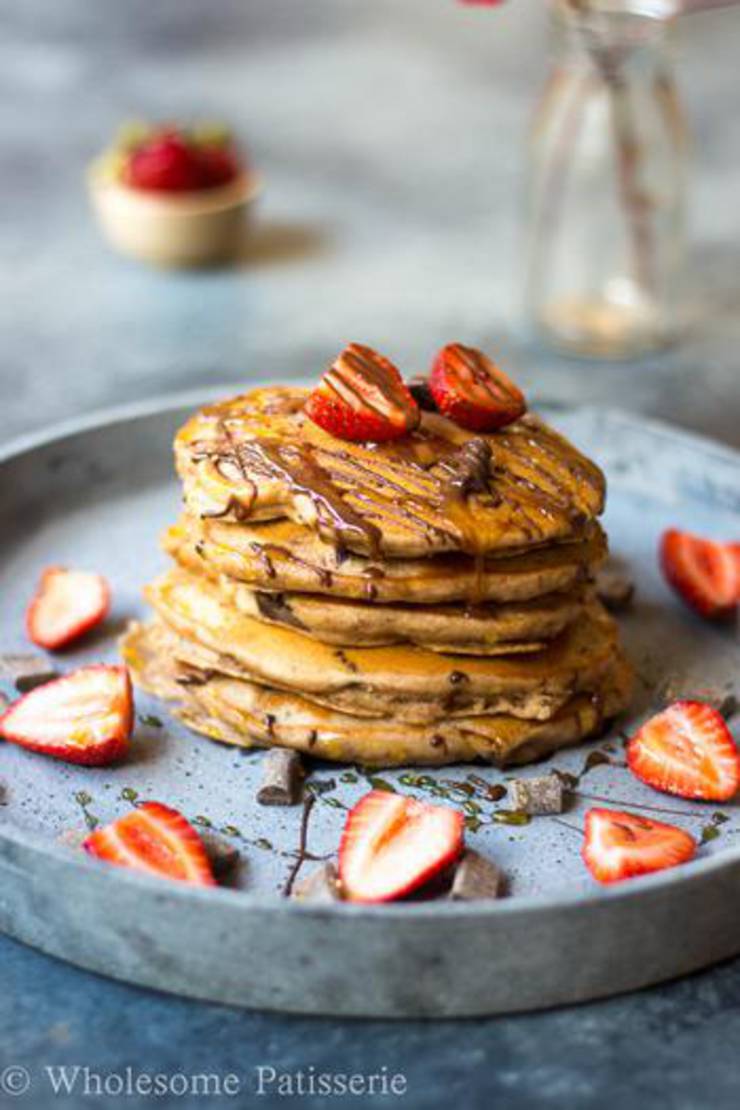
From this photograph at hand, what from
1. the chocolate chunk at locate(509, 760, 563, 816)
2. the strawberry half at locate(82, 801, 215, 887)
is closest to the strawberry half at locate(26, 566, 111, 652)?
the strawberry half at locate(82, 801, 215, 887)

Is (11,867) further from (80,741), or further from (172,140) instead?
(172,140)

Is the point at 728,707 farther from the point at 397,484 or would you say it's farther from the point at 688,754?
the point at 397,484

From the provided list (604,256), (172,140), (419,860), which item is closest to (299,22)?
(172,140)

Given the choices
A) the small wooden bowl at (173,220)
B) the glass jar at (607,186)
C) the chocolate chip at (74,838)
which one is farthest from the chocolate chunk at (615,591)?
the small wooden bowl at (173,220)

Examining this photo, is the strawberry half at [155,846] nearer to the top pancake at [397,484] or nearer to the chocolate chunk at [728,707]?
the top pancake at [397,484]

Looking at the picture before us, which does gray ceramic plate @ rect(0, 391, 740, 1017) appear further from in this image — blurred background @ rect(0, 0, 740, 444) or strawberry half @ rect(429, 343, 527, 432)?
blurred background @ rect(0, 0, 740, 444)

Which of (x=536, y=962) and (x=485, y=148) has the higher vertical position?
(x=536, y=962)

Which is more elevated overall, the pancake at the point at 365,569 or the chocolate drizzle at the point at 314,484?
the chocolate drizzle at the point at 314,484

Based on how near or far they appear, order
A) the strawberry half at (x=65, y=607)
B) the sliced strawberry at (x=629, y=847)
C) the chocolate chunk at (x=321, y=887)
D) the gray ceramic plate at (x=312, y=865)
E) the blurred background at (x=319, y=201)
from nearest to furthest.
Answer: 1. the gray ceramic plate at (x=312, y=865)
2. the chocolate chunk at (x=321, y=887)
3. the sliced strawberry at (x=629, y=847)
4. the strawberry half at (x=65, y=607)
5. the blurred background at (x=319, y=201)
